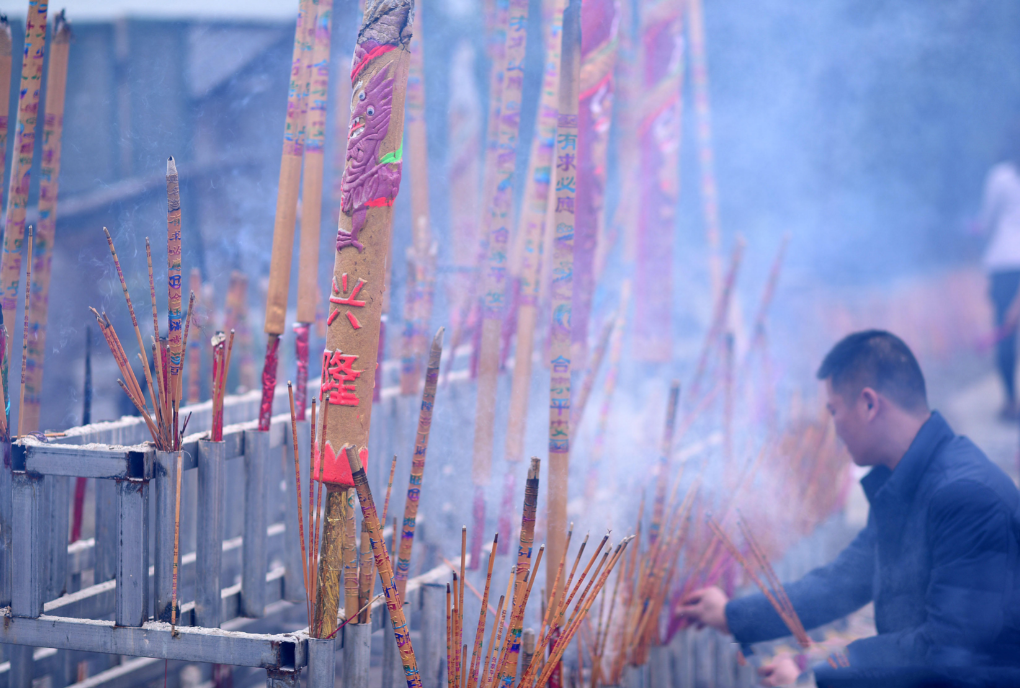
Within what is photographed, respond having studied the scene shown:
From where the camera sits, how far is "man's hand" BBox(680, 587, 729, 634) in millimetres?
2117

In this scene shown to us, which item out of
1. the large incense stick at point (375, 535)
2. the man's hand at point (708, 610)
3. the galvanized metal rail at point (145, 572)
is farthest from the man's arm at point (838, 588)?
the large incense stick at point (375, 535)

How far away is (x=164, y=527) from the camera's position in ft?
4.67

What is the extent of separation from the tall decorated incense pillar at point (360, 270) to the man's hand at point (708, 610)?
1111 millimetres

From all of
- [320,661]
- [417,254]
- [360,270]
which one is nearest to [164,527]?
[320,661]

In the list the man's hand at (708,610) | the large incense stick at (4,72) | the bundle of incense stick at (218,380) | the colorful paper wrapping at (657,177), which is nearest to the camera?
the bundle of incense stick at (218,380)

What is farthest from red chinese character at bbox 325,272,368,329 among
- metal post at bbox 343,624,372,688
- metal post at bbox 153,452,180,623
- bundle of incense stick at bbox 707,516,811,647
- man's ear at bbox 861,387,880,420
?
man's ear at bbox 861,387,880,420

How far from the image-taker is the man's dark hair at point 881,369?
2.06 meters

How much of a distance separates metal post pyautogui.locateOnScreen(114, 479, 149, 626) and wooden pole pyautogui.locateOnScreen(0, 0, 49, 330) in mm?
516

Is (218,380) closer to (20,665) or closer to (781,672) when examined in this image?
(20,665)

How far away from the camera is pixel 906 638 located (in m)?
1.88

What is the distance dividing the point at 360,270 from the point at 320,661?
0.69 metres

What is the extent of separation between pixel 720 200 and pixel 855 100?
4.71 ft

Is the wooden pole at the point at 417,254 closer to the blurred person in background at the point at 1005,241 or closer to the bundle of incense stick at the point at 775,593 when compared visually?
the bundle of incense stick at the point at 775,593

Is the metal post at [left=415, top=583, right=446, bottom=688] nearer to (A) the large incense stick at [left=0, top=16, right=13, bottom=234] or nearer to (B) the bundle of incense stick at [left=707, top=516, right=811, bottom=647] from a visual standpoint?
(B) the bundle of incense stick at [left=707, top=516, right=811, bottom=647]
